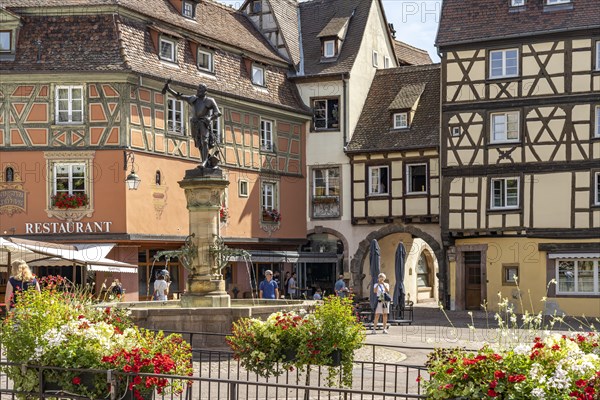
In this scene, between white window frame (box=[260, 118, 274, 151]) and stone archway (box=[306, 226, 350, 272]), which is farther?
stone archway (box=[306, 226, 350, 272])

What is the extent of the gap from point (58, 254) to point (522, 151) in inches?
680

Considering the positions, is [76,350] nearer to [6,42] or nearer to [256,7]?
[6,42]

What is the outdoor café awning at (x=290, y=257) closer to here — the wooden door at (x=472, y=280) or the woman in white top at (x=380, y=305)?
the wooden door at (x=472, y=280)

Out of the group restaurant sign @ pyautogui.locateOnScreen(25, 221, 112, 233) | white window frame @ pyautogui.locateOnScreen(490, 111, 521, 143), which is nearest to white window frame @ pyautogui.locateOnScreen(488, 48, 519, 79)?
white window frame @ pyautogui.locateOnScreen(490, 111, 521, 143)

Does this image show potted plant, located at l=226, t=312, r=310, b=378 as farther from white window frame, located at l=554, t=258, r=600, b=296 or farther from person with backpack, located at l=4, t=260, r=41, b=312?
white window frame, located at l=554, t=258, r=600, b=296

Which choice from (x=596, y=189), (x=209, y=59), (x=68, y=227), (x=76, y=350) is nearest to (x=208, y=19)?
(x=209, y=59)

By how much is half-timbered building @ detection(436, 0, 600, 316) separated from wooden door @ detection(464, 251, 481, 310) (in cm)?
4

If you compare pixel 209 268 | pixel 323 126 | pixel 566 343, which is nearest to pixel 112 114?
pixel 323 126

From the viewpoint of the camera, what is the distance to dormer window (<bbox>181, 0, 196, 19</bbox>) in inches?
1454

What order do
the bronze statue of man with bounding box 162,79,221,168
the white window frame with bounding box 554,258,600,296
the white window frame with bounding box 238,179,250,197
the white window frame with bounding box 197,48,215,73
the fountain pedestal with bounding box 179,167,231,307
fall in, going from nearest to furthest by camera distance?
the fountain pedestal with bounding box 179,167,231,307 → the bronze statue of man with bounding box 162,79,221,168 → the white window frame with bounding box 554,258,600,296 → the white window frame with bounding box 197,48,215,73 → the white window frame with bounding box 238,179,250,197

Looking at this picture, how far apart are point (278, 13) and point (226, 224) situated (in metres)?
10.5

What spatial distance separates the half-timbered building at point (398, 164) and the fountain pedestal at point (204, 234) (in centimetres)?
1921

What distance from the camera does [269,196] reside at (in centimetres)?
3950

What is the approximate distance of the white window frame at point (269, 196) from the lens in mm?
39031
